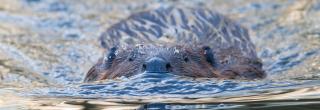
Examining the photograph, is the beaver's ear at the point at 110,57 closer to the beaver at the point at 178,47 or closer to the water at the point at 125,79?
the beaver at the point at 178,47

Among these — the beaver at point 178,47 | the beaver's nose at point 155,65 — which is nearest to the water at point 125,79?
the beaver's nose at point 155,65

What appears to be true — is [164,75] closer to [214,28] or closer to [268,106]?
[268,106]

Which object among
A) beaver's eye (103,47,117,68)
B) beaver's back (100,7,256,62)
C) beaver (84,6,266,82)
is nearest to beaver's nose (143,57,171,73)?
beaver (84,6,266,82)

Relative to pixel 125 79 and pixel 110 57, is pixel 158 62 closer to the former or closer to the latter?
pixel 125 79

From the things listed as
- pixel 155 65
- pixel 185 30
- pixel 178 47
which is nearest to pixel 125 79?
pixel 155 65

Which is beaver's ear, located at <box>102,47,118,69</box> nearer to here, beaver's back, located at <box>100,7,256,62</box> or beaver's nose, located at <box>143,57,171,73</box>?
beaver's nose, located at <box>143,57,171,73</box>
